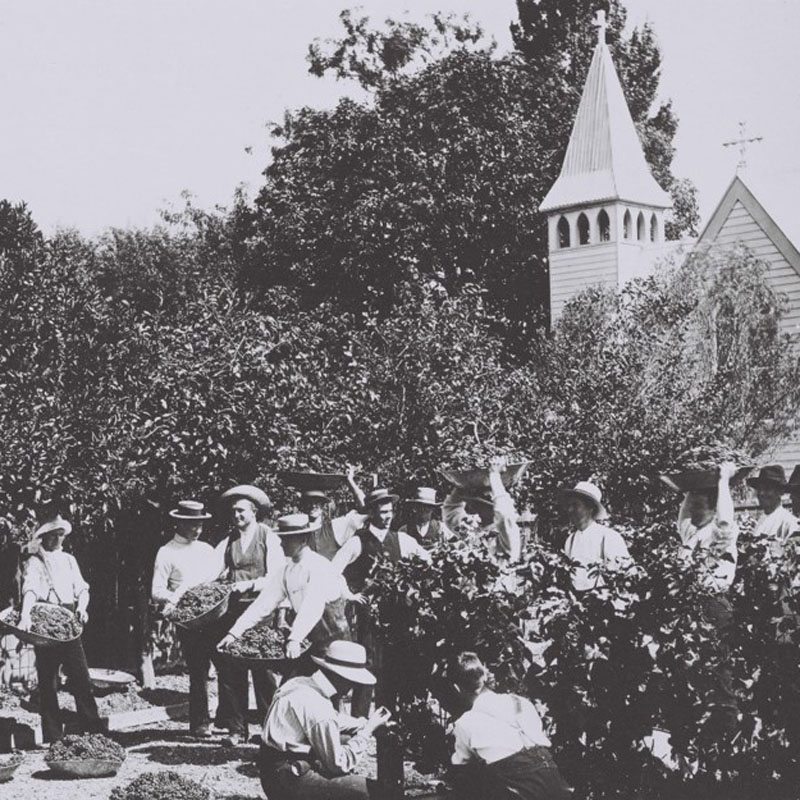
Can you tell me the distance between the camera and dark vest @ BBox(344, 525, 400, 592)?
1004cm

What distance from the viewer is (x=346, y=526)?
38.7 feet

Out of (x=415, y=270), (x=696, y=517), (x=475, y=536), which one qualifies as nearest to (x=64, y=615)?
(x=475, y=536)

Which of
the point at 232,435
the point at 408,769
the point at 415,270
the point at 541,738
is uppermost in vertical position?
the point at 415,270

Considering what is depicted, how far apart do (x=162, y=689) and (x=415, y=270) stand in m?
18.5

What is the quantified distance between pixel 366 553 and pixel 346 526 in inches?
65.8

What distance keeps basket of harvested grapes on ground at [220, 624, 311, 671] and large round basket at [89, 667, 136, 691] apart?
362 centimetres

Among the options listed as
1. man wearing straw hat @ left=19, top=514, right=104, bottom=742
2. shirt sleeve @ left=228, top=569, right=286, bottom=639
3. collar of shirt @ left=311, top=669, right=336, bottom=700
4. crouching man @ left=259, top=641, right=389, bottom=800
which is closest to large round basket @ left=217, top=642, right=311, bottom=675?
shirt sleeve @ left=228, top=569, right=286, bottom=639

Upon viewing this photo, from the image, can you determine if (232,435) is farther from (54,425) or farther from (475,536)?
→ (475,536)

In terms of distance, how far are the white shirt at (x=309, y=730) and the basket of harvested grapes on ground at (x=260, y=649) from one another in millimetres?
1616

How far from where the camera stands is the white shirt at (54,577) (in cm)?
1023

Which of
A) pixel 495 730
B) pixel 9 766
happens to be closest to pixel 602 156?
pixel 9 766

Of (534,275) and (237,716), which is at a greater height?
(534,275)

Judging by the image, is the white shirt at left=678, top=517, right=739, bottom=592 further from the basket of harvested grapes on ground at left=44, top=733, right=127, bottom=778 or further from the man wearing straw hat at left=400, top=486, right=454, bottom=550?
the basket of harvested grapes on ground at left=44, top=733, right=127, bottom=778

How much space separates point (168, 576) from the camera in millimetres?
10273
